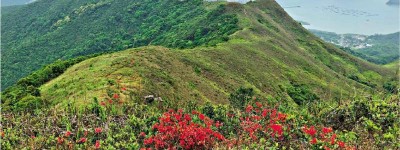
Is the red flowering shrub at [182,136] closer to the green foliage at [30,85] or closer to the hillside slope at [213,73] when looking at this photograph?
the hillside slope at [213,73]

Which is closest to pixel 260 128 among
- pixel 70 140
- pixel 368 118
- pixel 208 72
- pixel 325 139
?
pixel 325 139

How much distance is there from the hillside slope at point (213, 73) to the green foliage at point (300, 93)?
0.96 metres

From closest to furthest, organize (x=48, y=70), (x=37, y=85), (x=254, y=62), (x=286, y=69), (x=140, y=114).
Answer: (x=140, y=114) → (x=37, y=85) → (x=48, y=70) → (x=254, y=62) → (x=286, y=69)

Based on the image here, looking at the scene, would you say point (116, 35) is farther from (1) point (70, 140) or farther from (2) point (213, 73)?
(1) point (70, 140)

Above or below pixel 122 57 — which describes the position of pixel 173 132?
above

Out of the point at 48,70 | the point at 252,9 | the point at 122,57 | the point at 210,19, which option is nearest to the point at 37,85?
the point at 48,70

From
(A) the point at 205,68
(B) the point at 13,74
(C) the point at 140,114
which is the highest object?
(C) the point at 140,114

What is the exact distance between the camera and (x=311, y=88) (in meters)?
81.1

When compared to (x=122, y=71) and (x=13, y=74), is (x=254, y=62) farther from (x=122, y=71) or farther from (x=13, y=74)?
(x=13, y=74)

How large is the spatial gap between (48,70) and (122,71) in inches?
779

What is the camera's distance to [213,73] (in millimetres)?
59781

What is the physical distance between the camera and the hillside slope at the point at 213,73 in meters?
39.9

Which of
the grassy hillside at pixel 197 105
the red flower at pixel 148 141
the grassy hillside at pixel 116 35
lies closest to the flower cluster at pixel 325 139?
the grassy hillside at pixel 197 105

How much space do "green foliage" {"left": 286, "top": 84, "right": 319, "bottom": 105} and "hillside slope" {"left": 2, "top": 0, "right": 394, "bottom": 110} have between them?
96 cm
